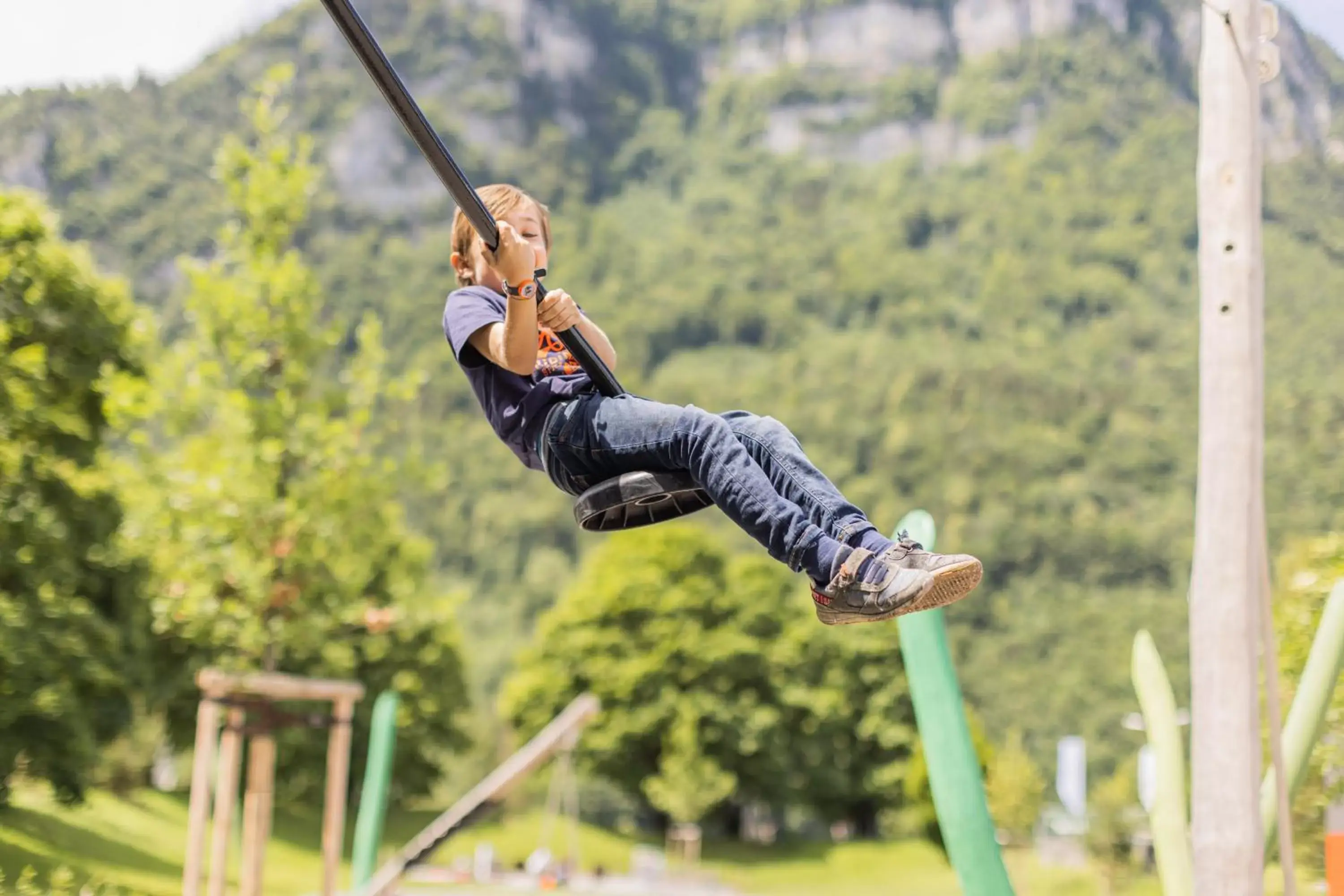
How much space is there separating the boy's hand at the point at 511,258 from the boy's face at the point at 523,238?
12.5 inches

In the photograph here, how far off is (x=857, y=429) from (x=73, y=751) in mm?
94616

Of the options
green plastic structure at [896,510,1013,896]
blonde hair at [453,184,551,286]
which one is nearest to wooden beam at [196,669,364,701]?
green plastic structure at [896,510,1013,896]

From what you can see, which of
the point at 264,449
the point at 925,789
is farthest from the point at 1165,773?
the point at 925,789

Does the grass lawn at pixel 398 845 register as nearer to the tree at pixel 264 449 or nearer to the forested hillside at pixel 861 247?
the tree at pixel 264 449

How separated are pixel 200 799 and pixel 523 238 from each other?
10.6 m

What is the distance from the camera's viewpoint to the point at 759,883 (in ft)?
145

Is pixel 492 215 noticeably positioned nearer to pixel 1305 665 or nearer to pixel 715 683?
pixel 1305 665

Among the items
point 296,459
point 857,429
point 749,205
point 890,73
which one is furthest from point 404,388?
point 890,73

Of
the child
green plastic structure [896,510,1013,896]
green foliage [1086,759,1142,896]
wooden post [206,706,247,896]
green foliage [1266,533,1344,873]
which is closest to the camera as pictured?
the child

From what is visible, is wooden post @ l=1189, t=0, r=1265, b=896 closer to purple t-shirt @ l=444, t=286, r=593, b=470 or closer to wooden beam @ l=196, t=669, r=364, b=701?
purple t-shirt @ l=444, t=286, r=593, b=470

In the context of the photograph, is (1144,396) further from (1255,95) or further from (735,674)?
(1255,95)

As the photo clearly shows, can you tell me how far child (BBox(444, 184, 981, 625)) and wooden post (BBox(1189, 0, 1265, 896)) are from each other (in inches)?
81.2

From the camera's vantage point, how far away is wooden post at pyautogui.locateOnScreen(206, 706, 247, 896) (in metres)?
12.7

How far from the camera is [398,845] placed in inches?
1526
